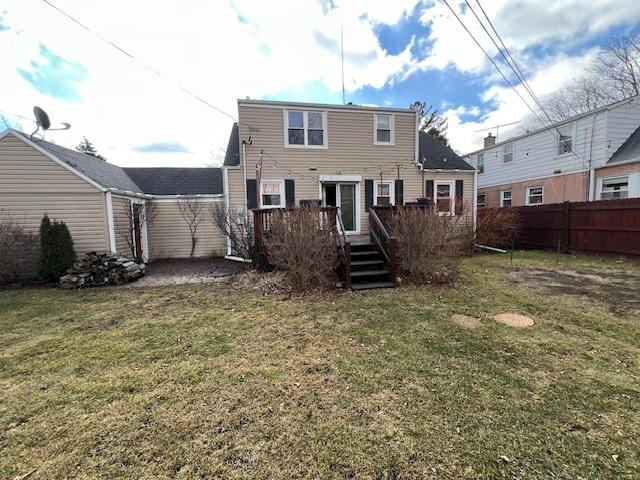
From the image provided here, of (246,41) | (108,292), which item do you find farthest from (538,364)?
(246,41)

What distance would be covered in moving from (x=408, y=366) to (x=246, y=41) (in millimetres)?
9699

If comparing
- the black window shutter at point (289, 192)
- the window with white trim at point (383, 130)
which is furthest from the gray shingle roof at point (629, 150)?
the black window shutter at point (289, 192)

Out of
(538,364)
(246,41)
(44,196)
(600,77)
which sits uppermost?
(600,77)

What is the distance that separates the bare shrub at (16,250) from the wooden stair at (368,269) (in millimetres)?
8584

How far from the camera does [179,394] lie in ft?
8.95

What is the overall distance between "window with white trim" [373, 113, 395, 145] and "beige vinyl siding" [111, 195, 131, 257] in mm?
9123

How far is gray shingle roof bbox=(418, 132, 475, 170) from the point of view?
12.1 meters

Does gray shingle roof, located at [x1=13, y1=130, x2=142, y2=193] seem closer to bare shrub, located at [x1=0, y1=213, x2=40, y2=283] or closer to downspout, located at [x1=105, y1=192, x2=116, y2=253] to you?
downspout, located at [x1=105, y1=192, x2=116, y2=253]

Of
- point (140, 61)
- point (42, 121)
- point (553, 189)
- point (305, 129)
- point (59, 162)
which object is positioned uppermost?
point (140, 61)

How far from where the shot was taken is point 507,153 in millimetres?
17078

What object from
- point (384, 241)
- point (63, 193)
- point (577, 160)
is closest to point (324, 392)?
point (384, 241)

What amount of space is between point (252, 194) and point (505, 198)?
15128 millimetres

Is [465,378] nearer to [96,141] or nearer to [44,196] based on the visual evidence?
[44,196]

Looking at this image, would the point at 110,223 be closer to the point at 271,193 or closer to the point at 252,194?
the point at 252,194
